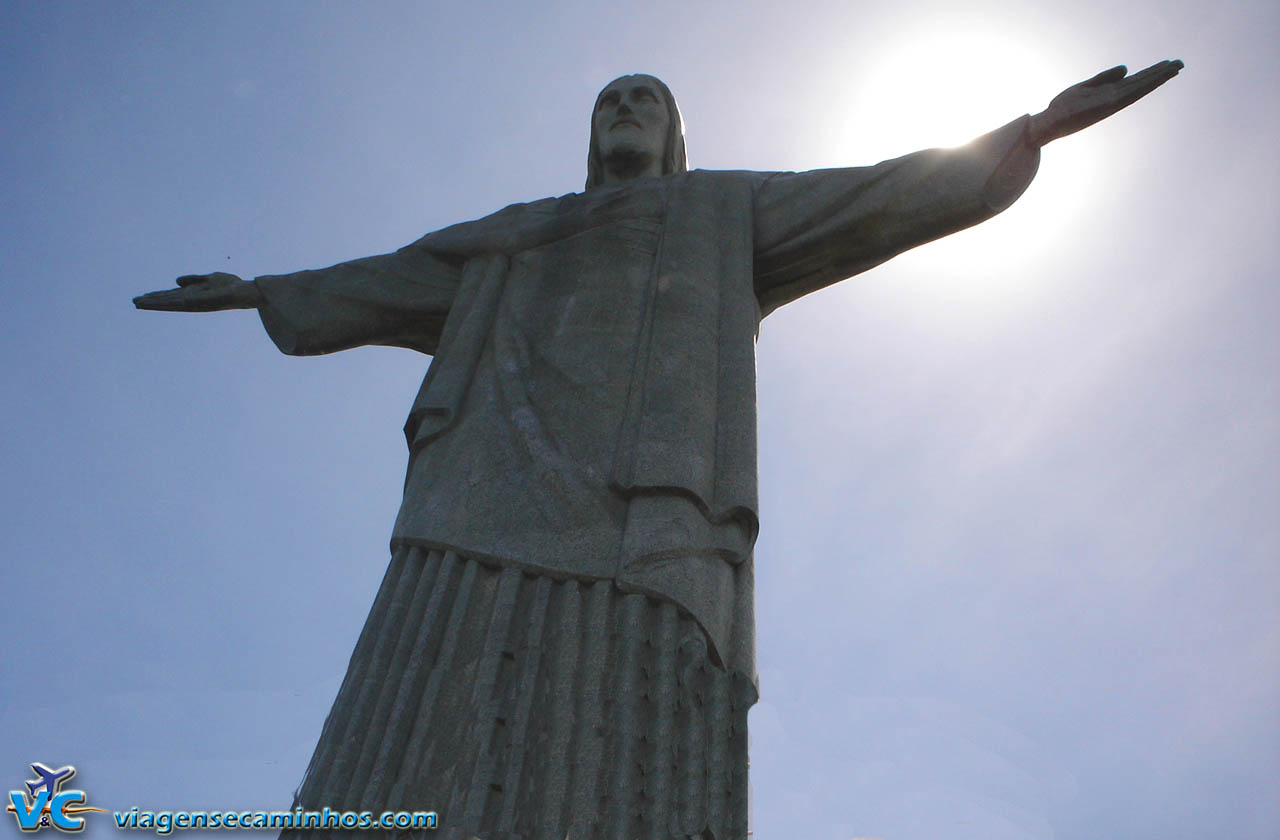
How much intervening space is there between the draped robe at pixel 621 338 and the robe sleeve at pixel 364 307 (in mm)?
12

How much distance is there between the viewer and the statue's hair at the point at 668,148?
9.12 meters

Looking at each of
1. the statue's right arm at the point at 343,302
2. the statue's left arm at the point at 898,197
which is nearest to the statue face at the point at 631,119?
the statue's left arm at the point at 898,197

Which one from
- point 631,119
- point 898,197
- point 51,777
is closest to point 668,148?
point 631,119

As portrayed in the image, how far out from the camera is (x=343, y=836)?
5133mm

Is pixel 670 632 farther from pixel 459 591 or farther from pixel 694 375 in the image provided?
pixel 694 375

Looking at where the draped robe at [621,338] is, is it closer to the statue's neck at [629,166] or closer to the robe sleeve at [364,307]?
the robe sleeve at [364,307]

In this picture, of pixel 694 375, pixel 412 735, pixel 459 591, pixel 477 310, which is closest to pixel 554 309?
pixel 477 310

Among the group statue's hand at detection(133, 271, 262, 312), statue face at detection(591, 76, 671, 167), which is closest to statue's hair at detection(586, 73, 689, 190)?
statue face at detection(591, 76, 671, 167)

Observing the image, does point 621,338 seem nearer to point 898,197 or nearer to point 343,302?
point 898,197

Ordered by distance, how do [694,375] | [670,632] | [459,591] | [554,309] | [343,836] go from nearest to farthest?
1. [343,836]
2. [670,632]
3. [459,591]
4. [694,375]
5. [554,309]

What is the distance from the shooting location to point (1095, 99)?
687 centimetres

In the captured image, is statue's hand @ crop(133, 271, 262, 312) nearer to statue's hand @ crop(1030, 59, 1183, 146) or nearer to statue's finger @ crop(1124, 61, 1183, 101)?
statue's hand @ crop(1030, 59, 1183, 146)

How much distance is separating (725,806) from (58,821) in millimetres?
3030

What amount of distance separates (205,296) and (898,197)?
4483mm
